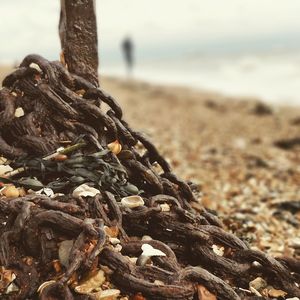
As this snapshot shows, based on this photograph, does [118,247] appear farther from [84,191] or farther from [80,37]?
[80,37]

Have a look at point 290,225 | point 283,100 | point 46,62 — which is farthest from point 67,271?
point 283,100

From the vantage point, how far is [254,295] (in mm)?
2785

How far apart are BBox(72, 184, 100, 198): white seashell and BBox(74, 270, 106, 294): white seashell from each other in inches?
20.1

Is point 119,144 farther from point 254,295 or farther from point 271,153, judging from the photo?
point 271,153

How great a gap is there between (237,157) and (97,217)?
632 centimetres

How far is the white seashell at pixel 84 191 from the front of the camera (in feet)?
9.33

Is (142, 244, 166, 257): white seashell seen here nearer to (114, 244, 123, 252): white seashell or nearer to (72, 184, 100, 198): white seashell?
(114, 244, 123, 252): white seashell

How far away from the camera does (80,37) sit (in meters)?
3.39

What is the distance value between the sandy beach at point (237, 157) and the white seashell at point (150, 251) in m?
1.30

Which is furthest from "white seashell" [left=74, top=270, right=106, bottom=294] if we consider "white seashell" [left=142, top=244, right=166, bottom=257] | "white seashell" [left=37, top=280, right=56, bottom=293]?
"white seashell" [left=142, top=244, right=166, bottom=257]

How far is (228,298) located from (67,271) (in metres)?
0.85

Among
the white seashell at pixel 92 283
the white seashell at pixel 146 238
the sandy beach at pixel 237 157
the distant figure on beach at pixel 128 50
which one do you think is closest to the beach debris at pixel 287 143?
the sandy beach at pixel 237 157

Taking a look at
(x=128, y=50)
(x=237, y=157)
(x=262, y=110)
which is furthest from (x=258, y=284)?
(x=128, y=50)

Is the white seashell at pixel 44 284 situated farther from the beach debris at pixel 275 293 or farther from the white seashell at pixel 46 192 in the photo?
the beach debris at pixel 275 293
